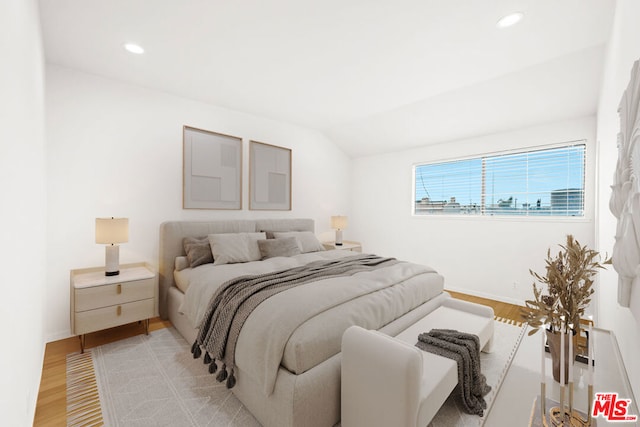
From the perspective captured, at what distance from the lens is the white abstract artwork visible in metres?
0.93

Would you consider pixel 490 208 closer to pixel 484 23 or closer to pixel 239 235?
pixel 484 23

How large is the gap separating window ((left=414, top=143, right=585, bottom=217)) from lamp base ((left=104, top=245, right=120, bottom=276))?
4371mm

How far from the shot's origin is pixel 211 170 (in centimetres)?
369

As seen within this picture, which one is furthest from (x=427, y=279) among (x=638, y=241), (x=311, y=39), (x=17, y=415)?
(x=17, y=415)

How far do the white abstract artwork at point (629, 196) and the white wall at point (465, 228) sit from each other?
2739mm

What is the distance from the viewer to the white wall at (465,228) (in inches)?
134

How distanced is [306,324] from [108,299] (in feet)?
6.68

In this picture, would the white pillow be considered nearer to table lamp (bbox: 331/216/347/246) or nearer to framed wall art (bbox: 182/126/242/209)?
framed wall art (bbox: 182/126/242/209)

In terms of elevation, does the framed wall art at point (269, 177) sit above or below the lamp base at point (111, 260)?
above

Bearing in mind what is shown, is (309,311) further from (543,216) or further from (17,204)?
(543,216)

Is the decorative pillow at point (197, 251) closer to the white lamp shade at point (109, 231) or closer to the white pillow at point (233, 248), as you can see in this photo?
the white pillow at point (233, 248)

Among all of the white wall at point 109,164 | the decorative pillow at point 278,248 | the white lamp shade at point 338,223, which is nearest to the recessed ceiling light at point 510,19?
the decorative pillow at point 278,248

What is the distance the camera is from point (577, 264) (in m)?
1.09
